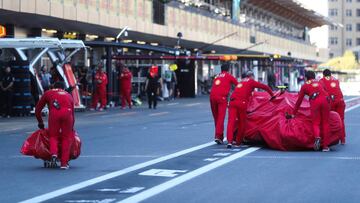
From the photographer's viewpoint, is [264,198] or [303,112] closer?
[264,198]

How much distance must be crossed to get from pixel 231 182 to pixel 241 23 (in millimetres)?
59786

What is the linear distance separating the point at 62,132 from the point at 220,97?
5.18 m

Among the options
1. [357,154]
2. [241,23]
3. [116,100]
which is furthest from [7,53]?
[241,23]

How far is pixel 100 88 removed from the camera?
120 feet

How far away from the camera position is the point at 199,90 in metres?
66.2

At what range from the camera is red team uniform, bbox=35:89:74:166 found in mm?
13898

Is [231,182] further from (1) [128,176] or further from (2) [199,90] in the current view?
(2) [199,90]

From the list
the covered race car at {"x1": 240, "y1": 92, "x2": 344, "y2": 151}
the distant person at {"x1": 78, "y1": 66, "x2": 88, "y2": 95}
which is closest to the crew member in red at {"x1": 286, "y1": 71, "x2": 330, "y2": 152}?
the covered race car at {"x1": 240, "y1": 92, "x2": 344, "y2": 151}

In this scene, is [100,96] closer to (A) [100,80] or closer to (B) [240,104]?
(A) [100,80]

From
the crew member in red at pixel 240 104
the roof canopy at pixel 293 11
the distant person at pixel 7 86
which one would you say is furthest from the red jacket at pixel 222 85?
the roof canopy at pixel 293 11

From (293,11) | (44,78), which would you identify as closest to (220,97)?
(44,78)

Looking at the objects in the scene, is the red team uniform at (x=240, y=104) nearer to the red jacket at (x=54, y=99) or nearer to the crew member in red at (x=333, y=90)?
the crew member in red at (x=333, y=90)

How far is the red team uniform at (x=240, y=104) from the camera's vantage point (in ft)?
58.3

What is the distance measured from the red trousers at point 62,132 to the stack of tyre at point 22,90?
17407 mm
